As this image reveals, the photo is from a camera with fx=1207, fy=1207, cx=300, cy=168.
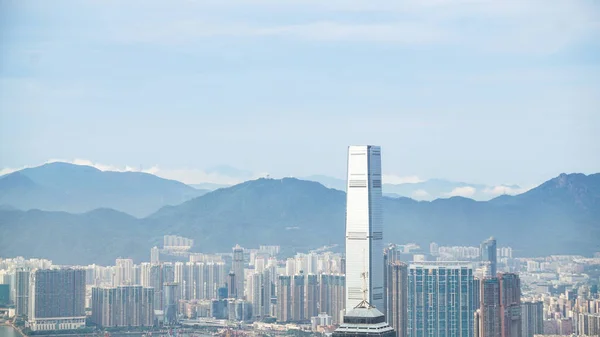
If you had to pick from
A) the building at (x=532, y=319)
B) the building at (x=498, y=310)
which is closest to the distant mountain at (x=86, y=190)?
the building at (x=498, y=310)

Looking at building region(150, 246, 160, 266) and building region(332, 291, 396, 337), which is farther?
building region(150, 246, 160, 266)

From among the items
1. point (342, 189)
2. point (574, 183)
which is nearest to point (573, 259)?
point (574, 183)

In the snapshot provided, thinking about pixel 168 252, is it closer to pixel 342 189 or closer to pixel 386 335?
pixel 342 189

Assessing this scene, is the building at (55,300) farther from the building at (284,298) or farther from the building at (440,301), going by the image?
the building at (440,301)

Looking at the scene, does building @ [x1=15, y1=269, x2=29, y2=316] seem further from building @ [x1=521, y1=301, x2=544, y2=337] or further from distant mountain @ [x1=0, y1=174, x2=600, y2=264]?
building @ [x1=521, y1=301, x2=544, y2=337]

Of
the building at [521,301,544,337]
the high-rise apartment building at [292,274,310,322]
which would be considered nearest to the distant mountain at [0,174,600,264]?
the high-rise apartment building at [292,274,310,322]

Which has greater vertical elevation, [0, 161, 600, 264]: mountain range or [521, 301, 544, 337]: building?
[0, 161, 600, 264]: mountain range

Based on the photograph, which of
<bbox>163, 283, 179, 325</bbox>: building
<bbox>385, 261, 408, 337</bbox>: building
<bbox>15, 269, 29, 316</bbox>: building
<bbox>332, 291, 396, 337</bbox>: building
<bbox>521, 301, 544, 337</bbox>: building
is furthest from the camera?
<bbox>163, 283, 179, 325</bbox>: building
